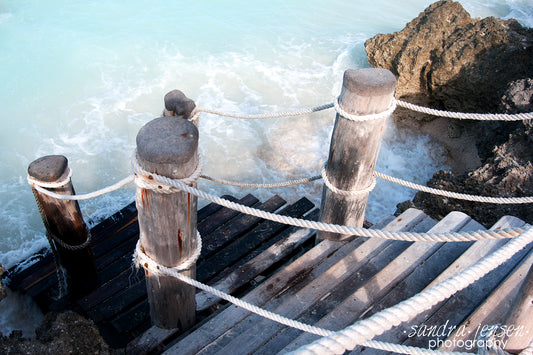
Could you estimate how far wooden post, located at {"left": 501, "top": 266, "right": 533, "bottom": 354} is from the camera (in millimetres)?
1643

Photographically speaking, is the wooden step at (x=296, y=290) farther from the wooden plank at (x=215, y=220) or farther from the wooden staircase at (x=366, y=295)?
the wooden plank at (x=215, y=220)

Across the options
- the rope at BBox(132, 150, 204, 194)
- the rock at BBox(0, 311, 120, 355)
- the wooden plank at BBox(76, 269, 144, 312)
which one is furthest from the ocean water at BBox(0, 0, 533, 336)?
the rope at BBox(132, 150, 204, 194)

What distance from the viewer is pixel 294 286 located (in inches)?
111

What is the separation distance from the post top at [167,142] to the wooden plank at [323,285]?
1.19 meters

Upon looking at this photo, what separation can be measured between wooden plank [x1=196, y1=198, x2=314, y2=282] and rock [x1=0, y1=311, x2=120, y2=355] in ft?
3.36

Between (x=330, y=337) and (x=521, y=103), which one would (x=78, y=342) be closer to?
(x=330, y=337)

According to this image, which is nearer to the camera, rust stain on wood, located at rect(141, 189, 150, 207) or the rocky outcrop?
rust stain on wood, located at rect(141, 189, 150, 207)

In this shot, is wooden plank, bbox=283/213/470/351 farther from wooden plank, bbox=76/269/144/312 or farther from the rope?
wooden plank, bbox=76/269/144/312

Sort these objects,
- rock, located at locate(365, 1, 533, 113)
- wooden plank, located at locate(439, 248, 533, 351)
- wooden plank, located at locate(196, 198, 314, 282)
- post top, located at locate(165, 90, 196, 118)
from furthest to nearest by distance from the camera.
Result: rock, located at locate(365, 1, 533, 113) < wooden plank, located at locate(196, 198, 314, 282) < post top, located at locate(165, 90, 196, 118) < wooden plank, located at locate(439, 248, 533, 351)

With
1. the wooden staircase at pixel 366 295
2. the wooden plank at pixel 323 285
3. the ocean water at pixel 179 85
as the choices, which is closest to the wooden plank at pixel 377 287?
the wooden staircase at pixel 366 295

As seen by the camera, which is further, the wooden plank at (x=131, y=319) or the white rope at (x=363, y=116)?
the wooden plank at (x=131, y=319)

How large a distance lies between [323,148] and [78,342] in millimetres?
6248

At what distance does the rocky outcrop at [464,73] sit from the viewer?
212 inches

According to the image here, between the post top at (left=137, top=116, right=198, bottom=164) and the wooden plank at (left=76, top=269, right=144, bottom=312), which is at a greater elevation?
the post top at (left=137, top=116, right=198, bottom=164)
